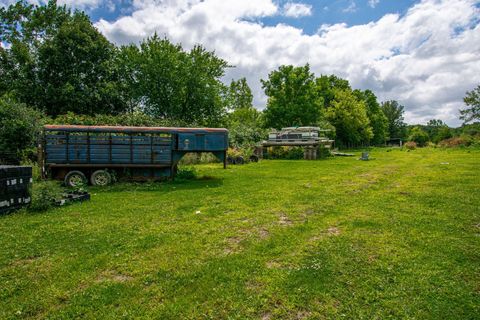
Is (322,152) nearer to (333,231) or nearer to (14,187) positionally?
(333,231)

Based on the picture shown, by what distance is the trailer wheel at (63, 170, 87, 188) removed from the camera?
12461mm

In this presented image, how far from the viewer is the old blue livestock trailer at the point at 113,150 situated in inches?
491

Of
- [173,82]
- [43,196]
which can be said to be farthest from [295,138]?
[43,196]

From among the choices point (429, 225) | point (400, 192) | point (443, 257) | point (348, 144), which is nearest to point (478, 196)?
point (400, 192)

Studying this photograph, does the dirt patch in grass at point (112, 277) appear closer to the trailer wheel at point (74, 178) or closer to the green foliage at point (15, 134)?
the trailer wheel at point (74, 178)

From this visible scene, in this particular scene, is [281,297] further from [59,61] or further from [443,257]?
[59,61]

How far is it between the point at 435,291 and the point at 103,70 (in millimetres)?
36756

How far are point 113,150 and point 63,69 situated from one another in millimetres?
24554

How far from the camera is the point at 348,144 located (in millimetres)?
65125

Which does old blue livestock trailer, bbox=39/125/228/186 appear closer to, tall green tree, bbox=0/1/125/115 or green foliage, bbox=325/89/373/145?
tall green tree, bbox=0/1/125/115

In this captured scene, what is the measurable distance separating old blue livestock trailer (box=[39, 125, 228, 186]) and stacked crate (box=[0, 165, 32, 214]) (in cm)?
424

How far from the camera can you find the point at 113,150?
509 inches

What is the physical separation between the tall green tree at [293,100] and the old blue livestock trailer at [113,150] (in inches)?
1350

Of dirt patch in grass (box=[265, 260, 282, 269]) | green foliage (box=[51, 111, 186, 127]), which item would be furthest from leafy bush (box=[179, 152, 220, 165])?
dirt patch in grass (box=[265, 260, 282, 269])
